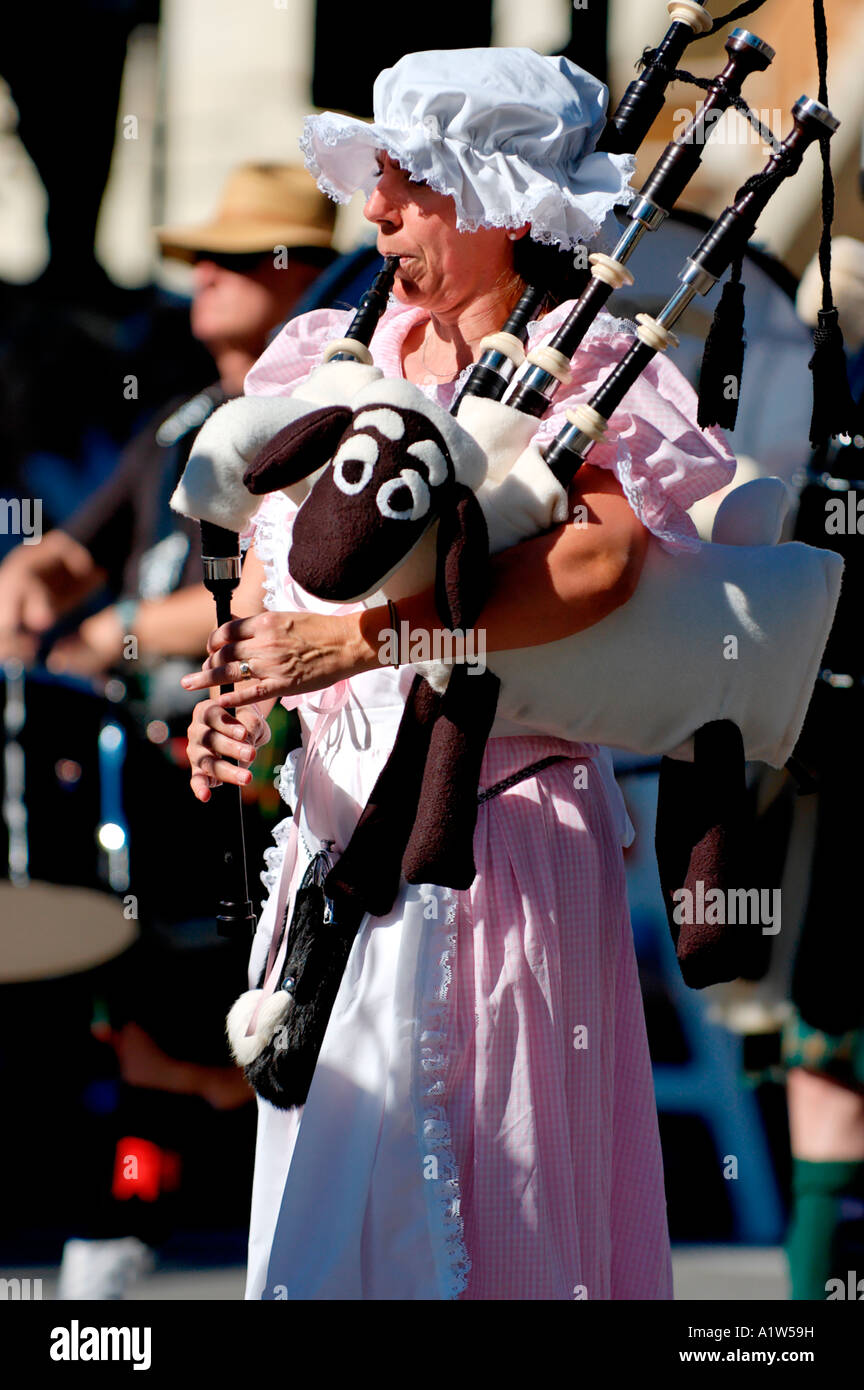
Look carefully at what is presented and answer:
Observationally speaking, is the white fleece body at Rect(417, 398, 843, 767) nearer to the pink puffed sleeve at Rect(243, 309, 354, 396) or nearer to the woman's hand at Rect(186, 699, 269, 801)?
the woman's hand at Rect(186, 699, 269, 801)

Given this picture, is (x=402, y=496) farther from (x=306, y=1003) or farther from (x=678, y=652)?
(x=306, y=1003)

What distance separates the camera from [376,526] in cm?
143

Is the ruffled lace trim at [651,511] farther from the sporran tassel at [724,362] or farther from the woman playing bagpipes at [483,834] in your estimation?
the sporran tassel at [724,362]

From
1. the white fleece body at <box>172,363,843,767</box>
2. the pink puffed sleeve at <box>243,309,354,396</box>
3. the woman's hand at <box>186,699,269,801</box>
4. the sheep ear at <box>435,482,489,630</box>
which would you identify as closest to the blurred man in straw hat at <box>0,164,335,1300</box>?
the pink puffed sleeve at <box>243,309,354,396</box>

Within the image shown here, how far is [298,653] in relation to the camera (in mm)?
1564

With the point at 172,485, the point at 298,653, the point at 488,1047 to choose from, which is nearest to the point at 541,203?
the point at 298,653

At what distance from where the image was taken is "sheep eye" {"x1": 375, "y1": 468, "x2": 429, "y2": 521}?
1.43 meters

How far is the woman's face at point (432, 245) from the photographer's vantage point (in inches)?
68.7

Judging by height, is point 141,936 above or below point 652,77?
below

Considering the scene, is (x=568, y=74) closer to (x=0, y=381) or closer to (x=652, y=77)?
(x=652, y=77)

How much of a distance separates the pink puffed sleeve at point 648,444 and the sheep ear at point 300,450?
267 mm

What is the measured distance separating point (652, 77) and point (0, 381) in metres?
1.71

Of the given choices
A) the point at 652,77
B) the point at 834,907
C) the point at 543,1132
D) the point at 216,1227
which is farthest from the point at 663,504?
the point at 216,1227

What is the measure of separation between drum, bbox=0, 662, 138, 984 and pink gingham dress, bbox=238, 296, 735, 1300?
1216mm
